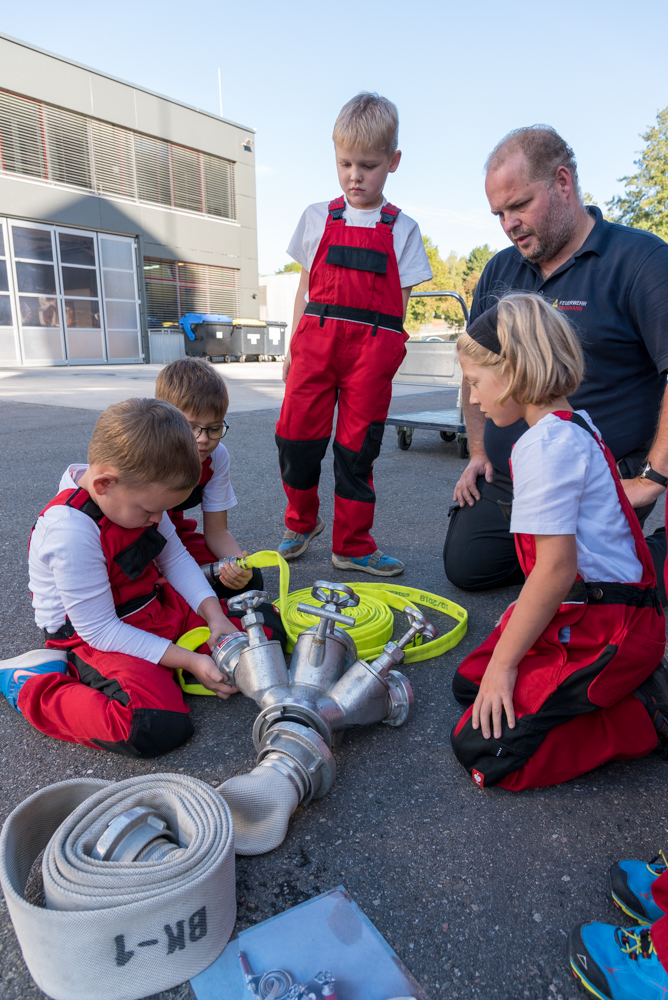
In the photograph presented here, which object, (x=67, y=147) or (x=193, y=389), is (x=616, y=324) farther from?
(x=67, y=147)

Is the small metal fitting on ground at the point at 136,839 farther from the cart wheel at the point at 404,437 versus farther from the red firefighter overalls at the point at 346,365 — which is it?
the cart wheel at the point at 404,437

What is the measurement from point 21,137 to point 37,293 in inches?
162

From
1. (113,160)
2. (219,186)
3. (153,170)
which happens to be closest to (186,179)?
(153,170)

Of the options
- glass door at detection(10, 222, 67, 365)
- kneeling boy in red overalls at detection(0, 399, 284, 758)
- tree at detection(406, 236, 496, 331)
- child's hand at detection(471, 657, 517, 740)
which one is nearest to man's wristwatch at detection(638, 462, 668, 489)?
child's hand at detection(471, 657, 517, 740)

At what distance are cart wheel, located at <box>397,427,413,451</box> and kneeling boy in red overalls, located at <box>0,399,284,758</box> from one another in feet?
15.1

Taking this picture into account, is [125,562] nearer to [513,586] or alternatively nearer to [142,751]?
[142,751]

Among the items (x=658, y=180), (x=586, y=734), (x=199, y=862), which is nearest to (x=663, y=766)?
(x=586, y=734)

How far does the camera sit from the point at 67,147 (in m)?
18.5

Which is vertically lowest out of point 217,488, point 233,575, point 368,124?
point 233,575

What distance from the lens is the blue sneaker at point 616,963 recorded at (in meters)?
1.16

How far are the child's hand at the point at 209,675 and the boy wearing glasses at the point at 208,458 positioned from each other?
55 cm

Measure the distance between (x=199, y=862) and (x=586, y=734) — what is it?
1087 mm

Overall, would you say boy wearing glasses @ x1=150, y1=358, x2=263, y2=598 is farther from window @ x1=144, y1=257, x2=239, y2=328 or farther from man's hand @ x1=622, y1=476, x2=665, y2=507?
window @ x1=144, y1=257, x2=239, y2=328

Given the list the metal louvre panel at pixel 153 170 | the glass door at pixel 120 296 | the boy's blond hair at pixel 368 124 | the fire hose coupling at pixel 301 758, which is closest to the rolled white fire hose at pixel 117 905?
the fire hose coupling at pixel 301 758
